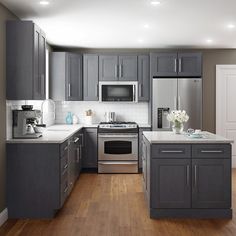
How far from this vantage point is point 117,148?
6984mm

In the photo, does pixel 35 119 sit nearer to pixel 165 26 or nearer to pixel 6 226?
pixel 6 226

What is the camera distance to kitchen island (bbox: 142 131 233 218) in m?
4.20

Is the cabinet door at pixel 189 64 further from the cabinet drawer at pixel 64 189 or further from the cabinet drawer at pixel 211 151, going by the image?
the cabinet drawer at pixel 64 189

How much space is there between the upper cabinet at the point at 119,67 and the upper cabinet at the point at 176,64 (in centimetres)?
41

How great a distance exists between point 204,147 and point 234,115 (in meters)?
3.70

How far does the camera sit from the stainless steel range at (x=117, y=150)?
6.96m

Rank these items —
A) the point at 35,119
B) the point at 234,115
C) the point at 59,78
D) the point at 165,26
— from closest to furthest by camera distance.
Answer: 1. the point at 35,119
2. the point at 165,26
3. the point at 59,78
4. the point at 234,115

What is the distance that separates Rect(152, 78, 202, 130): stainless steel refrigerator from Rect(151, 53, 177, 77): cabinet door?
0.15 meters

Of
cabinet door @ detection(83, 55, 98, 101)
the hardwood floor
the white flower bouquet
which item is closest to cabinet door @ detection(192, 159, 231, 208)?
the hardwood floor

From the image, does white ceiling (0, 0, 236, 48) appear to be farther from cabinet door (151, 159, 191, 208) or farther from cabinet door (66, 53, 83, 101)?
cabinet door (151, 159, 191, 208)

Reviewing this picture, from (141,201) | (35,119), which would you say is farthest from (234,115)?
(35,119)

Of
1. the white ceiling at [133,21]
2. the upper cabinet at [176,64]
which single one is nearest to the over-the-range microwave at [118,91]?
the upper cabinet at [176,64]

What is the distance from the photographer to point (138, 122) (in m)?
7.64

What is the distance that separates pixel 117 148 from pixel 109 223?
9.79ft
